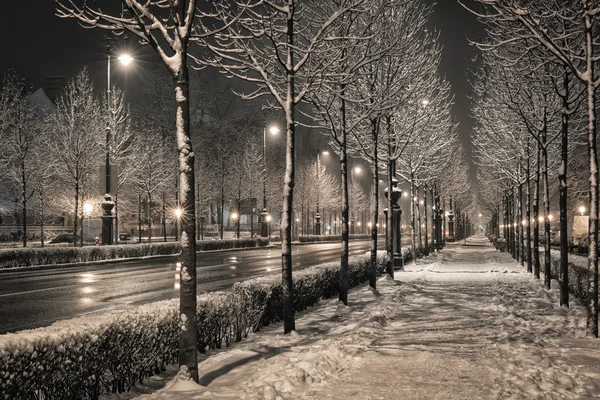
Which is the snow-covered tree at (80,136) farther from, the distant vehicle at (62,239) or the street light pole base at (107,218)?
the distant vehicle at (62,239)

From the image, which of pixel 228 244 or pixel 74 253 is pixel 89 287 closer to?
pixel 74 253

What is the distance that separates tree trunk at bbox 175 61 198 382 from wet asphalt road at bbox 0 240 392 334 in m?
5.34

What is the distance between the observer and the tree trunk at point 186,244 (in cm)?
699

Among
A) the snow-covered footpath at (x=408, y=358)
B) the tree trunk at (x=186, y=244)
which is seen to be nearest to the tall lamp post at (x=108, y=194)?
the snow-covered footpath at (x=408, y=358)

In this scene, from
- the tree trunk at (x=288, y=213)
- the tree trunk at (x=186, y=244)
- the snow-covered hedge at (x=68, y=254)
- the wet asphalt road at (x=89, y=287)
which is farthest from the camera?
the snow-covered hedge at (x=68, y=254)

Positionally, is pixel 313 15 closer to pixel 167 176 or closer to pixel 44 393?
pixel 44 393

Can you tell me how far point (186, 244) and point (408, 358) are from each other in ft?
12.4

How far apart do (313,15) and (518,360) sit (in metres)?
11.7

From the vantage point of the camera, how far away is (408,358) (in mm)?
8523

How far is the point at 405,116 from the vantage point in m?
27.0

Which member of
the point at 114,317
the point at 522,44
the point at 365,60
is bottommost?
the point at 114,317

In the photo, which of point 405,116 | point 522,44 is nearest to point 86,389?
point 522,44

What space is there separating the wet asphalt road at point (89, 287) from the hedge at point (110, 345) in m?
4.25

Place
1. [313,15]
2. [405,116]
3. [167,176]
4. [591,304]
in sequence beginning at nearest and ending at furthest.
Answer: [591,304]
[313,15]
[405,116]
[167,176]
